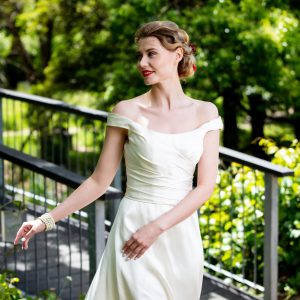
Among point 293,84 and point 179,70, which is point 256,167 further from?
point 293,84

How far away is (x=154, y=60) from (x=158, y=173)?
421 millimetres

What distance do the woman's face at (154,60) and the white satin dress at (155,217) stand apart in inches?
7.6

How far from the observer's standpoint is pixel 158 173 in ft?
8.89

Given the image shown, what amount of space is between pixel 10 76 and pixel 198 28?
17.1 metres

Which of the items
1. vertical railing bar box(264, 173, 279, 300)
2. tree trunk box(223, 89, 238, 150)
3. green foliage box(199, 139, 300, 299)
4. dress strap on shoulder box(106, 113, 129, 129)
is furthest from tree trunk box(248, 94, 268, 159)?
dress strap on shoulder box(106, 113, 129, 129)

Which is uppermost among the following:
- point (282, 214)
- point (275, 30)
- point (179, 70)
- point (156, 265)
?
point (275, 30)

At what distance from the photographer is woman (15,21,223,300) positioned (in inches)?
106

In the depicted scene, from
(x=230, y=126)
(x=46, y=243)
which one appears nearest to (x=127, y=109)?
(x=46, y=243)

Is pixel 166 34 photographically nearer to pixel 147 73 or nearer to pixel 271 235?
pixel 147 73

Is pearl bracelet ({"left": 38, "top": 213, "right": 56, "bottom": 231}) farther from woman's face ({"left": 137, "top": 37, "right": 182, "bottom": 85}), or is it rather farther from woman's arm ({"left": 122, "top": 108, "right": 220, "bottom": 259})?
woman's face ({"left": 137, "top": 37, "right": 182, "bottom": 85})

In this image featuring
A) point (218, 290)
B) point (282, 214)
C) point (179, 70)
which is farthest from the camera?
point (282, 214)

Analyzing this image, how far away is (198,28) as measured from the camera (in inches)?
370

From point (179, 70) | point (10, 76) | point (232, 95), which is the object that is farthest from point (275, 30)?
point (10, 76)

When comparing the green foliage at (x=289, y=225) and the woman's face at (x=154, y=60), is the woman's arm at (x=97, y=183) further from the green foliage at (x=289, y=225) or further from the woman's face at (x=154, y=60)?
the green foliage at (x=289, y=225)
